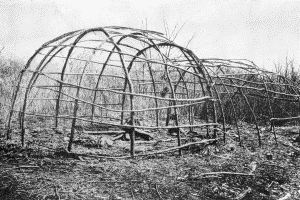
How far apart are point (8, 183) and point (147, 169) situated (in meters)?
1.52

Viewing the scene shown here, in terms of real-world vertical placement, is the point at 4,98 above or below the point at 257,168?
above

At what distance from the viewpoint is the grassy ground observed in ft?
8.95

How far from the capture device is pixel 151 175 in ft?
10.6

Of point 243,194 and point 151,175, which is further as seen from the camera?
point 151,175

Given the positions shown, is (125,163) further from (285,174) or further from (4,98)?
(4,98)

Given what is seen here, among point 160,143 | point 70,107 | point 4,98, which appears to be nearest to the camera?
point 160,143

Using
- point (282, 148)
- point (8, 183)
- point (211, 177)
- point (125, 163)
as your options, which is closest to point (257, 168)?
point (211, 177)

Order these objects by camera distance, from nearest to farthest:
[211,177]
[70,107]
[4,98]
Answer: [211,177] < [4,98] < [70,107]

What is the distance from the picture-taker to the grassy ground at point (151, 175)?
2.73 m

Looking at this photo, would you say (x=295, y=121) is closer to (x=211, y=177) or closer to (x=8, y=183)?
(x=211, y=177)

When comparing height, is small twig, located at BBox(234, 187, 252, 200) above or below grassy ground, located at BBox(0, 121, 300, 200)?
below

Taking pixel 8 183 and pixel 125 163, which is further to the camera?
pixel 125 163

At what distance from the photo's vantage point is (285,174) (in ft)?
11.8

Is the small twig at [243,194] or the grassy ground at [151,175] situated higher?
the grassy ground at [151,175]
